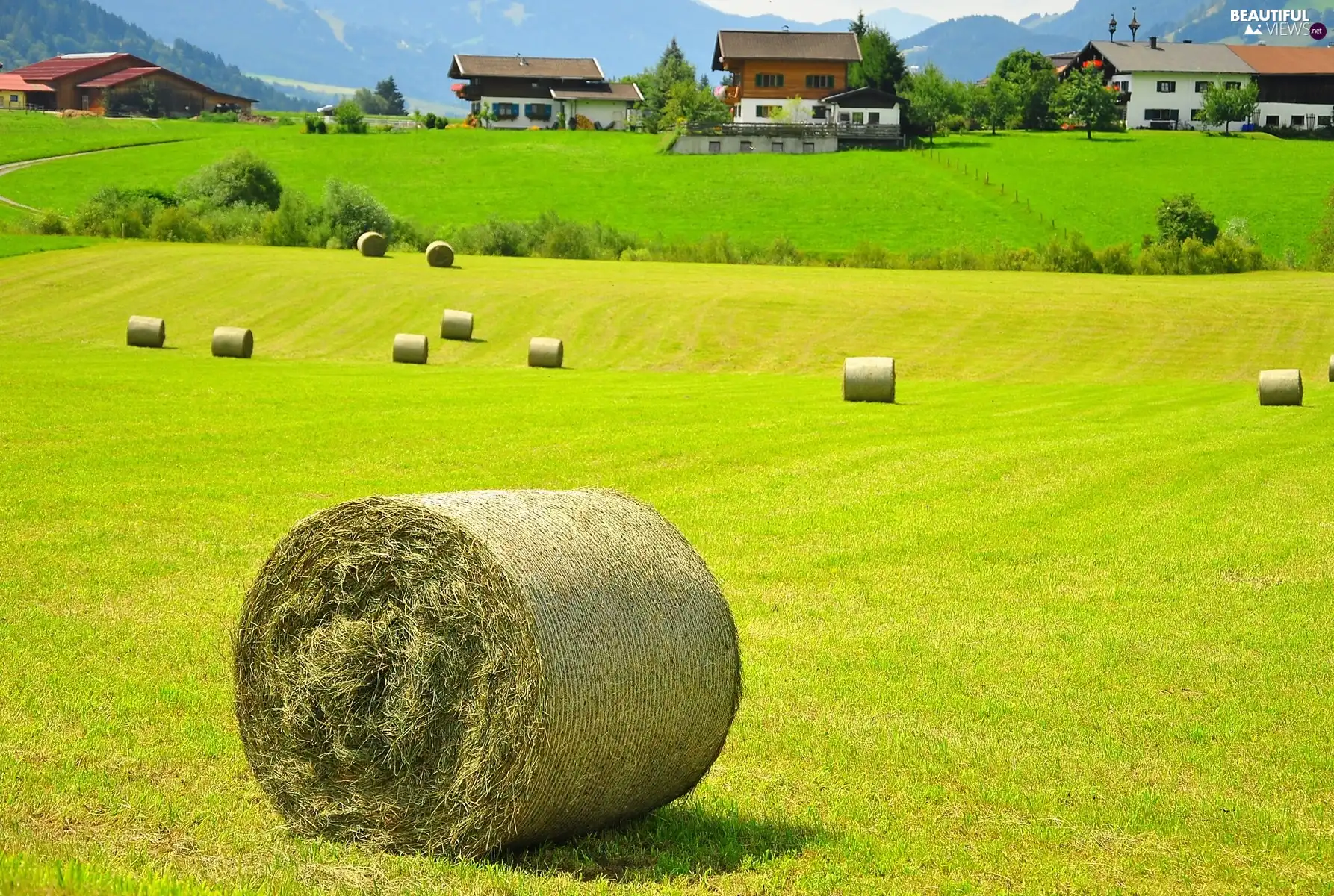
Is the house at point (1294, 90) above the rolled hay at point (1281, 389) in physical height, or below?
above

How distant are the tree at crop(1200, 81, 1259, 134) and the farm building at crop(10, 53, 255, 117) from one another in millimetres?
111047

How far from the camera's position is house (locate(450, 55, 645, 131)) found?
558ft

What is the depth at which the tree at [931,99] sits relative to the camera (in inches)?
5704

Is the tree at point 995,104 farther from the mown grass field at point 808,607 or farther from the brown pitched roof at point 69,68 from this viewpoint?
the brown pitched roof at point 69,68

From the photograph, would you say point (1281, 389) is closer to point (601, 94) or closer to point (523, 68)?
point (601, 94)

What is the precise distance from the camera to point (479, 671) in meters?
8.37

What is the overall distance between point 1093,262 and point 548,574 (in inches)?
2782

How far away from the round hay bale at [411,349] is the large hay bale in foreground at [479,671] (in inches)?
1358

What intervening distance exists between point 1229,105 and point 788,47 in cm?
4412

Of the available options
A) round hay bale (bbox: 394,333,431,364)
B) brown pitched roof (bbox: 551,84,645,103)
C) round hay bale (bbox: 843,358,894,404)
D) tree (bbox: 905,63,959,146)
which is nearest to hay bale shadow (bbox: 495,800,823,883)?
round hay bale (bbox: 843,358,894,404)

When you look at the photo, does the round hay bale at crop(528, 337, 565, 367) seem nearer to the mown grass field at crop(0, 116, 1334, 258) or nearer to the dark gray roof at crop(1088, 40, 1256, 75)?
the mown grass field at crop(0, 116, 1334, 258)

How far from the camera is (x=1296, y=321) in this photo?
52938mm

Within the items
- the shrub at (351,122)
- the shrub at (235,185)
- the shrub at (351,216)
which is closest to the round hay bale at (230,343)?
the shrub at (351,216)

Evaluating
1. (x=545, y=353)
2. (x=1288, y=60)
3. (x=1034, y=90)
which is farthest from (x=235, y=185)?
(x=1288, y=60)
